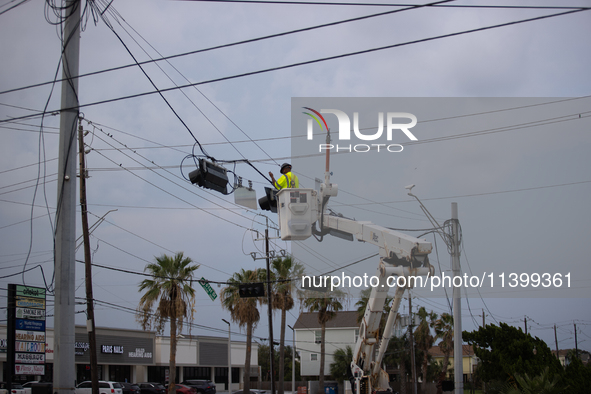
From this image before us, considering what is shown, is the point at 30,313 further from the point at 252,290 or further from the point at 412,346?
the point at 412,346

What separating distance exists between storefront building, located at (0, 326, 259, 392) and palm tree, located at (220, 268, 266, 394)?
653cm

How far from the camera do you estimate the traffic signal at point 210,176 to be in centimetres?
1395

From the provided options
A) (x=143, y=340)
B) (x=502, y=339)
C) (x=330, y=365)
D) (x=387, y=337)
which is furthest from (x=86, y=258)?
(x=330, y=365)

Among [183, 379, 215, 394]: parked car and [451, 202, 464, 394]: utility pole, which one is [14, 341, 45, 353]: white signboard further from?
[183, 379, 215, 394]: parked car

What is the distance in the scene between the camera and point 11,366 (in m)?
19.5

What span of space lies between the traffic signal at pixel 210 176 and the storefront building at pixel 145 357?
23.0 m

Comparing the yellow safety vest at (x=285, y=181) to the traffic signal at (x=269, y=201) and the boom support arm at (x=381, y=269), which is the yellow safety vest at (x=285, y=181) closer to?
A: the traffic signal at (x=269, y=201)

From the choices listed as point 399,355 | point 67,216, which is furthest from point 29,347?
point 399,355

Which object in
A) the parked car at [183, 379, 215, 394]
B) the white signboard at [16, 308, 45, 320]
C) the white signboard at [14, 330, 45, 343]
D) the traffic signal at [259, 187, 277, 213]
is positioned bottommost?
the parked car at [183, 379, 215, 394]

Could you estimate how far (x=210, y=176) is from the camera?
14.2 meters

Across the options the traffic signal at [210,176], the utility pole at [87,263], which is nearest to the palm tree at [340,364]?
the utility pole at [87,263]

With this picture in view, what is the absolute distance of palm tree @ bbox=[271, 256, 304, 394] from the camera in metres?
41.5

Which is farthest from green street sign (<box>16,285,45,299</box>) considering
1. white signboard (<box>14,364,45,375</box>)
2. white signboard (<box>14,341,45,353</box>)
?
white signboard (<box>14,364,45,375</box>)

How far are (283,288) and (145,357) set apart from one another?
14865mm
